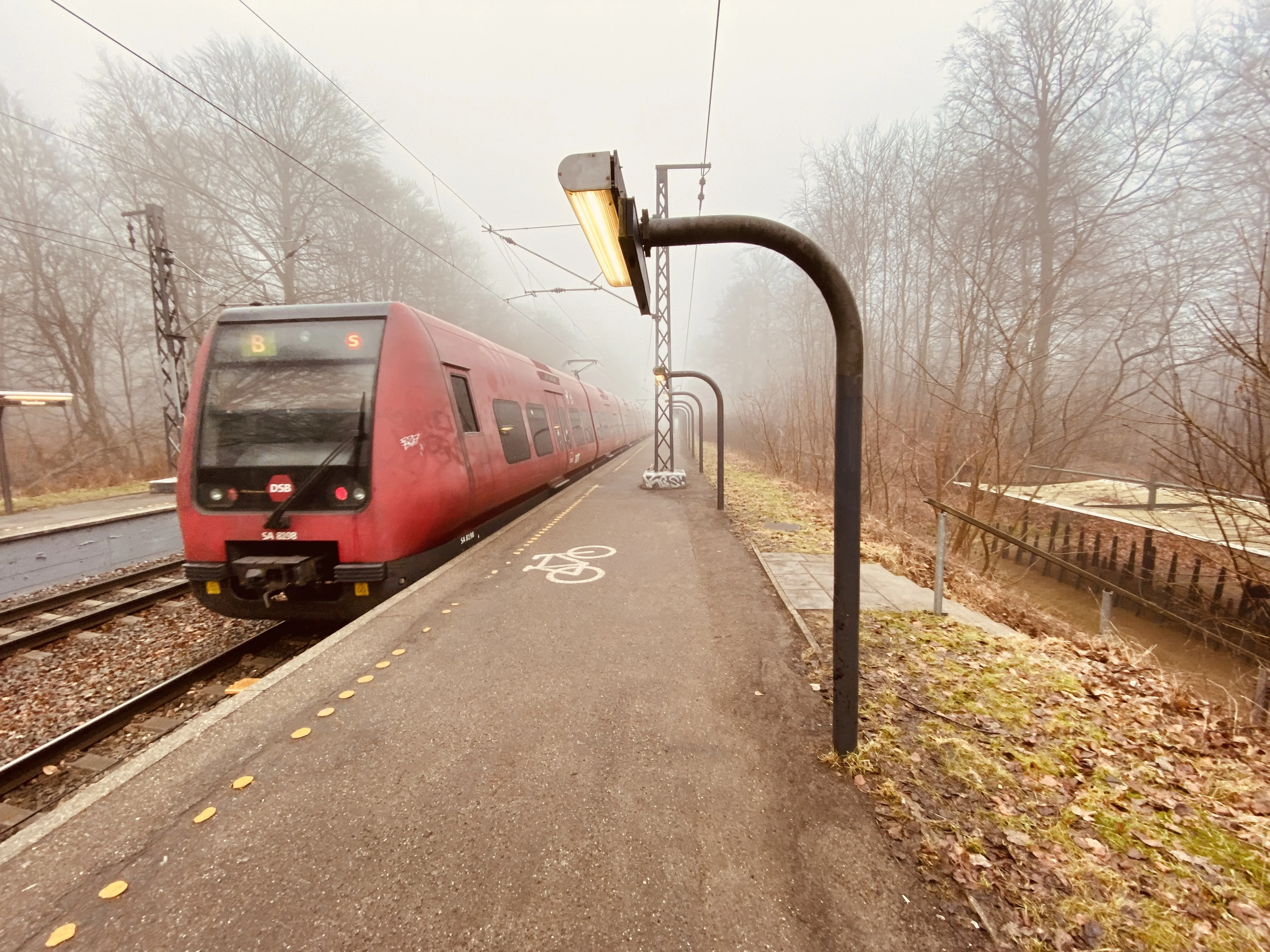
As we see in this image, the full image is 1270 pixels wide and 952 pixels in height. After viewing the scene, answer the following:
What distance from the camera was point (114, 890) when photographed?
6.06 ft

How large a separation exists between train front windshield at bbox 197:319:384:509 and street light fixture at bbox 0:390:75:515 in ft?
27.4

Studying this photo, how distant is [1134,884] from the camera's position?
185 cm

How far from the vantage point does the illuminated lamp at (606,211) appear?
77.7 inches

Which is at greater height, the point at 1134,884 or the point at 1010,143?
the point at 1010,143

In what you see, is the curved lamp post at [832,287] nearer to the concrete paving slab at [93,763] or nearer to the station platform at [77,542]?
the concrete paving slab at [93,763]

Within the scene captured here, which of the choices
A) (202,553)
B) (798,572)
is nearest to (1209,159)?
(798,572)

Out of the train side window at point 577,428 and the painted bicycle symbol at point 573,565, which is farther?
the train side window at point 577,428

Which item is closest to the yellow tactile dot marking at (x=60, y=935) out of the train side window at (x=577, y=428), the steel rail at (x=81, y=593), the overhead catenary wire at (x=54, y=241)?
the steel rail at (x=81, y=593)

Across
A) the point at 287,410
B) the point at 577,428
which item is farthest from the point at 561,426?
the point at 287,410

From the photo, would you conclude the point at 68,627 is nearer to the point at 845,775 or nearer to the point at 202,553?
the point at 202,553

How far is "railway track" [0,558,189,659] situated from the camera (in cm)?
490

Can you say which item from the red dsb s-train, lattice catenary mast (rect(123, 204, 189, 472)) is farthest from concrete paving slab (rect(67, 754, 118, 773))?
lattice catenary mast (rect(123, 204, 189, 472))

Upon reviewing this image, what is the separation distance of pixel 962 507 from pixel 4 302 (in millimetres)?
29397

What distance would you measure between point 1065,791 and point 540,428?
336 inches
